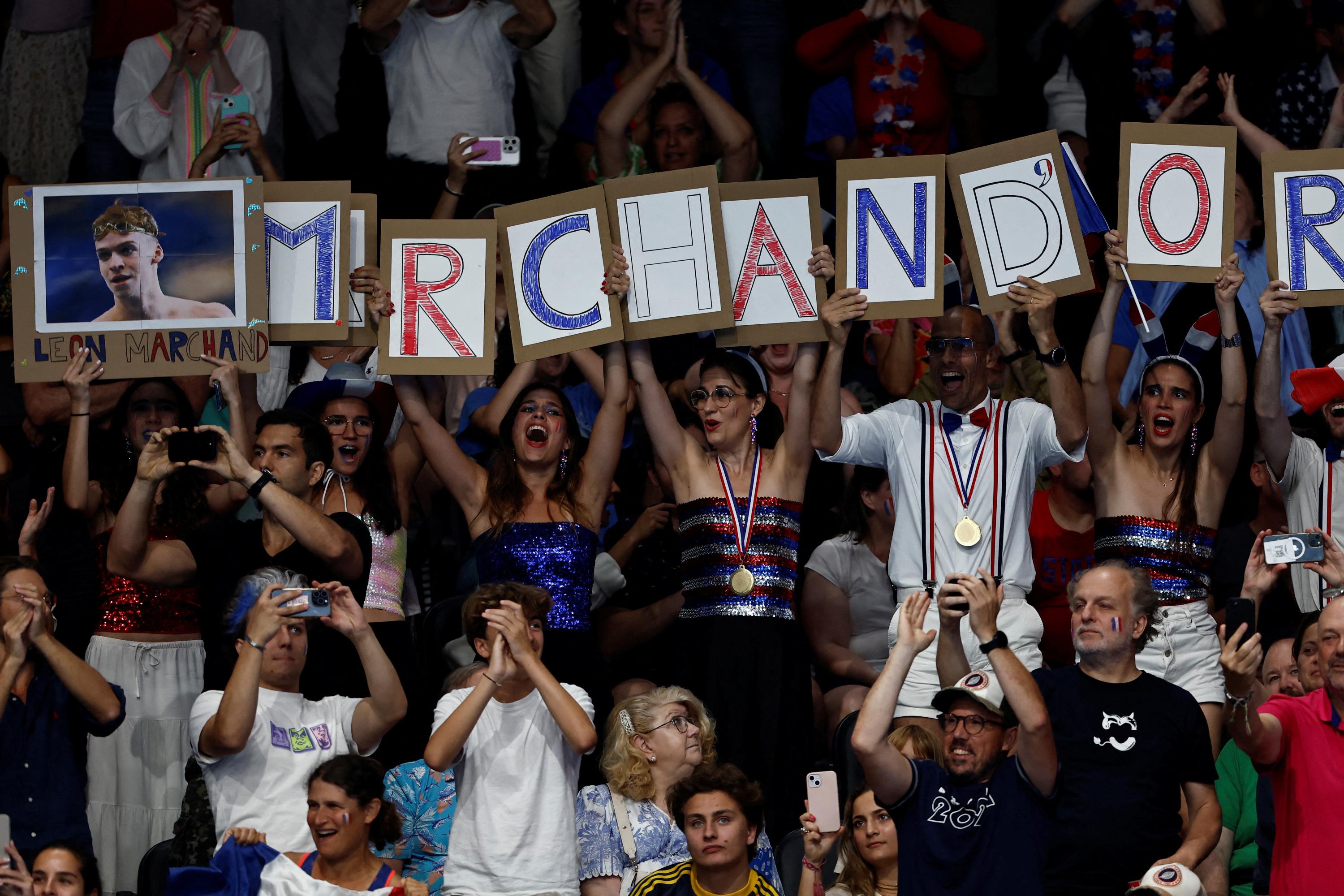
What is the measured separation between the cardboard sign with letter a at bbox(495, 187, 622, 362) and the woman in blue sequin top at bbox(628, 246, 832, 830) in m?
0.19

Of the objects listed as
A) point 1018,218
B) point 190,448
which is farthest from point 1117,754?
point 190,448

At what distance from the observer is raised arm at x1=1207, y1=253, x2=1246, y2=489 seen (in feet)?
19.5

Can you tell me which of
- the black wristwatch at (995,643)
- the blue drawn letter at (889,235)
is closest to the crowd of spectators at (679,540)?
the black wristwatch at (995,643)

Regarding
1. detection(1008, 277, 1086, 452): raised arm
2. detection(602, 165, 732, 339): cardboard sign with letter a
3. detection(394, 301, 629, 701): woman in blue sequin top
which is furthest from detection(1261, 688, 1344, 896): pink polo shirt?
detection(602, 165, 732, 339): cardboard sign with letter a

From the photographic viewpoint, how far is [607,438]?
20.2 ft

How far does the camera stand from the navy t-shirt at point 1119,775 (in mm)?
4871

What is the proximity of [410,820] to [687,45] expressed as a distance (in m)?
4.20

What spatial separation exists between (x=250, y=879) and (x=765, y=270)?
2.62 metres

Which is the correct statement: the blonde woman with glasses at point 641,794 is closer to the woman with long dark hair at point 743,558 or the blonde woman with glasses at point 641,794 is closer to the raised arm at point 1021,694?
the woman with long dark hair at point 743,558

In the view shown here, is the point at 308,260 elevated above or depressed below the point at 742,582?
above

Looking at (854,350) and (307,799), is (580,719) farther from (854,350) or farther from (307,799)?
(854,350)

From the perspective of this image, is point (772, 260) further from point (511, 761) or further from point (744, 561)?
point (511, 761)

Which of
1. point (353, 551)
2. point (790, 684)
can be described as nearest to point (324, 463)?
point (353, 551)

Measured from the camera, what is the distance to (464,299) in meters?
6.29
